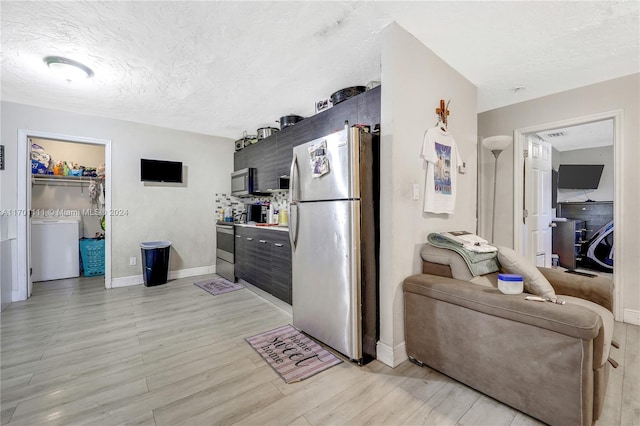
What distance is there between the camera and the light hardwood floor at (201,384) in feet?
4.83

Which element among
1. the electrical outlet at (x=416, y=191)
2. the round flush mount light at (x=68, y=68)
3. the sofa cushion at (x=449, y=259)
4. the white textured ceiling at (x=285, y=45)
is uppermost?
the white textured ceiling at (x=285, y=45)

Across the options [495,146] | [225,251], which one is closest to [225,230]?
[225,251]

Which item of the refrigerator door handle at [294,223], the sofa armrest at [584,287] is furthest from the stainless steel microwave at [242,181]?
the sofa armrest at [584,287]

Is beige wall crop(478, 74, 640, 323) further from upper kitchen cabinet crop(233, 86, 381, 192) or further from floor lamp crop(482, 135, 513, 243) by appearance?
upper kitchen cabinet crop(233, 86, 381, 192)

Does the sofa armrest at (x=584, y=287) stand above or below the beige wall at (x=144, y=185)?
below

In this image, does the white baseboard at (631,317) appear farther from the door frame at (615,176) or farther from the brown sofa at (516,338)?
the brown sofa at (516,338)

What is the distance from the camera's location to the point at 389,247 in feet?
6.37

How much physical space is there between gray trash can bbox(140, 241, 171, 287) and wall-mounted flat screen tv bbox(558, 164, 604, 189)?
758cm

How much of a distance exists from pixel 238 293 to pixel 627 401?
11.6 feet

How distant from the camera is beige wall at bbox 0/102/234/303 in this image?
337 cm

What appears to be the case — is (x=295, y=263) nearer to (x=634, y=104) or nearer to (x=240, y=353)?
(x=240, y=353)

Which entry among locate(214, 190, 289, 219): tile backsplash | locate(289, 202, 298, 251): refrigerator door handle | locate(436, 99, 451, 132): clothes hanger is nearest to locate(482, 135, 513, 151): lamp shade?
locate(436, 99, 451, 132): clothes hanger

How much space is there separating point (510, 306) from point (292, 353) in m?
1.51

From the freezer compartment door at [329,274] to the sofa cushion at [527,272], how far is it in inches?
39.8
